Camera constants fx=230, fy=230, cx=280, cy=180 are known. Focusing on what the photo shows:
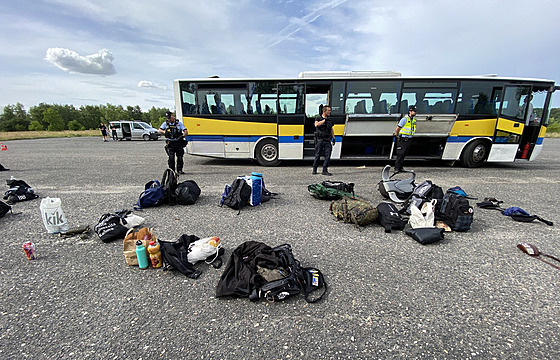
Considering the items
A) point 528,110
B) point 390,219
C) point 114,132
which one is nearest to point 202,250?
point 390,219

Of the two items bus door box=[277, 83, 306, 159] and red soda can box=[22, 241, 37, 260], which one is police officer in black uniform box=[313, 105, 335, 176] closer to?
bus door box=[277, 83, 306, 159]

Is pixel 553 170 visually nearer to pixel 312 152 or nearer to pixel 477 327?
pixel 312 152

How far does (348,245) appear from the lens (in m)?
3.18

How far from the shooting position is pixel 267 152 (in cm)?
885

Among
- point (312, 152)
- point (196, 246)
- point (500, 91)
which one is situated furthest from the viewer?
point (312, 152)

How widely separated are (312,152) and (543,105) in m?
7.91

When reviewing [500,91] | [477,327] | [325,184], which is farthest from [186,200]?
[500,91]

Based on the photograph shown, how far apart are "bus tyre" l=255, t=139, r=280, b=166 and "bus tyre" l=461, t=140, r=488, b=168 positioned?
22.3 ft

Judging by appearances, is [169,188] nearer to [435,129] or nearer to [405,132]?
[405,132]

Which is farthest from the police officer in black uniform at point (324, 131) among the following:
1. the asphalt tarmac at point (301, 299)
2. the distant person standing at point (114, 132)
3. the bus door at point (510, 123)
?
the distant person standing at point (114, 132)

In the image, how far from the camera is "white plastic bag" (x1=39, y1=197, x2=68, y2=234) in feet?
11.1

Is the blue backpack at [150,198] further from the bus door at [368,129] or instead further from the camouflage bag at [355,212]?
the bus door at [368,129]

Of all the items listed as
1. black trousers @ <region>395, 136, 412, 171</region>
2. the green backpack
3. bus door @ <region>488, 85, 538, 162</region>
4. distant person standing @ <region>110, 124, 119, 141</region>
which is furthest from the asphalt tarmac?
distant person standing @ <region>110, 124, 119, 141</region>

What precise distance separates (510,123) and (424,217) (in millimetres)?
7523
